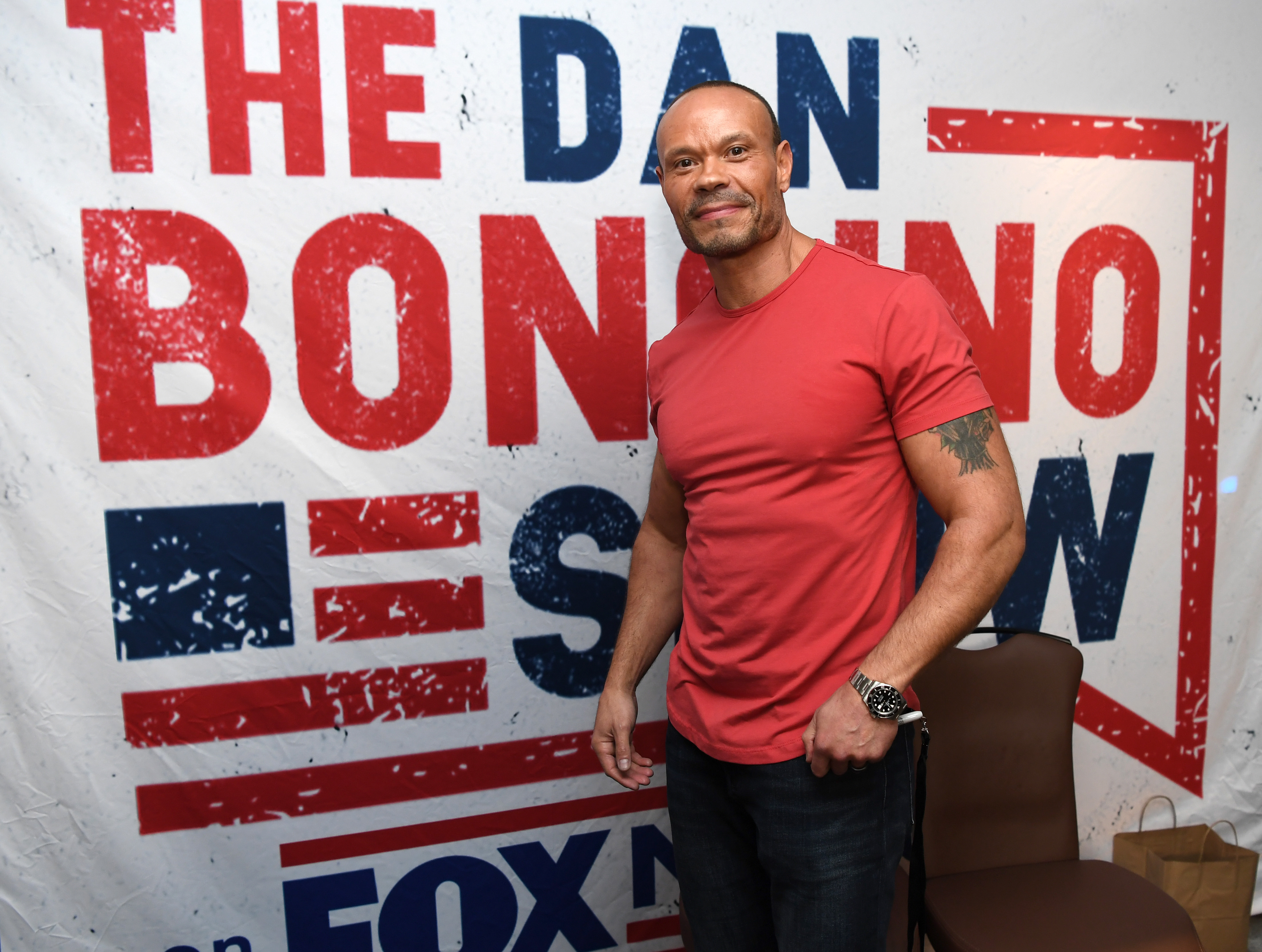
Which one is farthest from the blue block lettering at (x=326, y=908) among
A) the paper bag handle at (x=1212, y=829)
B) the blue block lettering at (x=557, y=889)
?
the paper bag handle at (x=1212, y=829)

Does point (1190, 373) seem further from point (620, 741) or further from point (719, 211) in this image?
point (620, 741)

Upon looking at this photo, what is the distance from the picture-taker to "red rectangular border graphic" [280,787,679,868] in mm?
1621

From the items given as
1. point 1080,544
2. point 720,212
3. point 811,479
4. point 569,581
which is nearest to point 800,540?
point 811,479

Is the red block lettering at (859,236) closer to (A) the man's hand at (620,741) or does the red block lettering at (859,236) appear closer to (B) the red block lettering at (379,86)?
(B) the red block lettering at (379,86)

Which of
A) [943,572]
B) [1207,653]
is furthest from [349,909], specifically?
[1207,653]

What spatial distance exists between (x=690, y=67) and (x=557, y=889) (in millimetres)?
1668

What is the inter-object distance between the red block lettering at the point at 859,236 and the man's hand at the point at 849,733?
3.55 ft

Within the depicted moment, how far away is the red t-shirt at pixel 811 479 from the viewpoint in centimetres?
103

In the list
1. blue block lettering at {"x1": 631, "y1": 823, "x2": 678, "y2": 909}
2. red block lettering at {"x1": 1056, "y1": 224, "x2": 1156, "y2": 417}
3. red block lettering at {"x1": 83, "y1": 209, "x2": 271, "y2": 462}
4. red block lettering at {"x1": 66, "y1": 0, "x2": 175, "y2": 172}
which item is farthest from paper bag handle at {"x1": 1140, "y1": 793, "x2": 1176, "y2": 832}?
red block lettering at {"x1": 66, "y1": 0, "x2": 175, "y2": 172}

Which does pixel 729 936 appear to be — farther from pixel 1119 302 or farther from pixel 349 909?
pixel 1119 302

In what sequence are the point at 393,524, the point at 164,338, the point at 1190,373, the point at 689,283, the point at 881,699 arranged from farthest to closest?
the point at 1190,373, the point at 689,283, the point at 393,524, the point at 164,338, the point at 881,699

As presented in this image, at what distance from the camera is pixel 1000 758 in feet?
5.46

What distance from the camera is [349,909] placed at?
5.40 ft

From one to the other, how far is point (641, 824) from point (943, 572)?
1.07 metres
